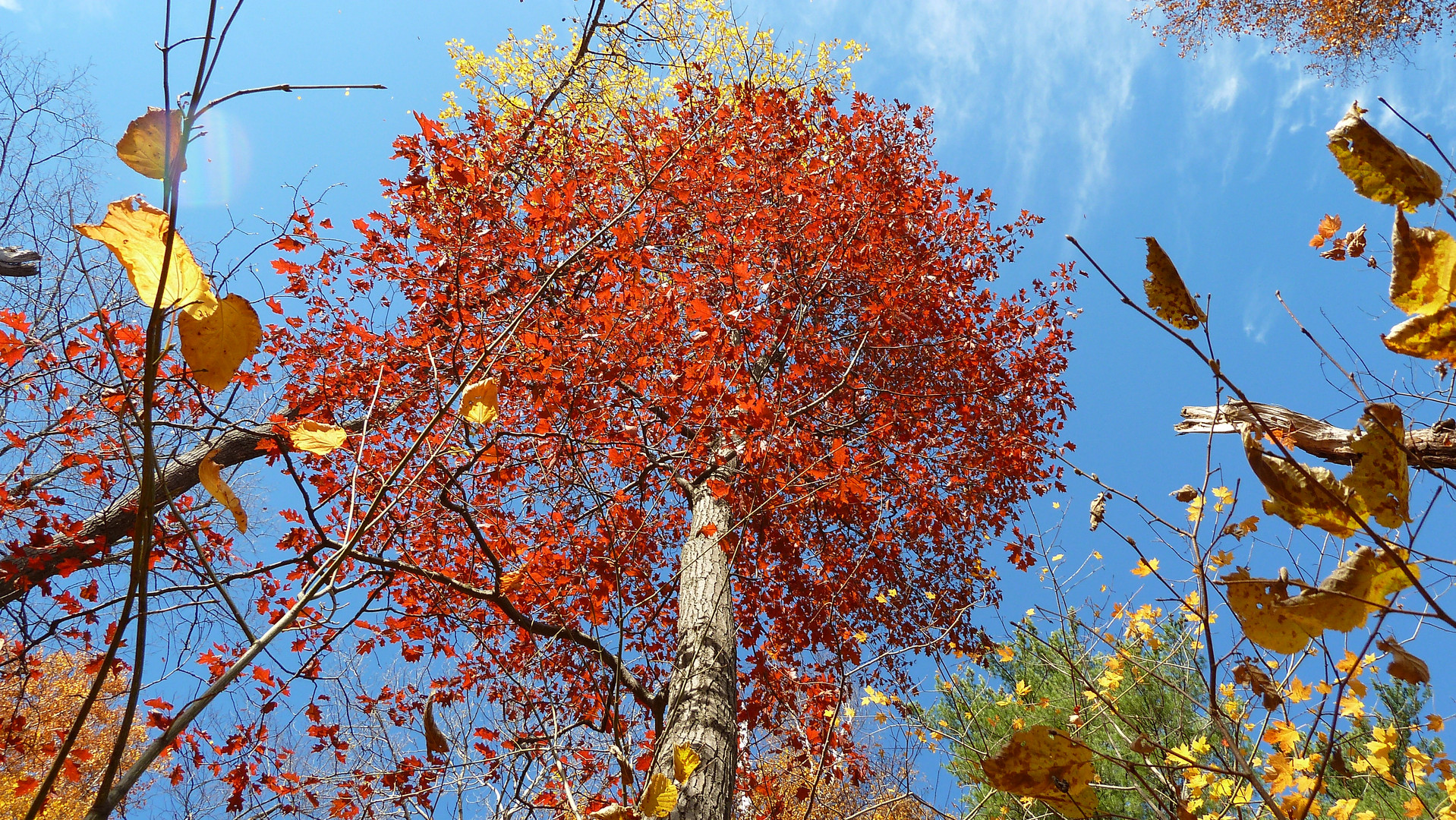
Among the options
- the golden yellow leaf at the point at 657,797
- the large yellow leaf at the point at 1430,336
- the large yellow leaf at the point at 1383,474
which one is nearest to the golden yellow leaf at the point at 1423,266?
the large yellow leaf at the point at 1430,336

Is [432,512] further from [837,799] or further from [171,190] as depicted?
[837,799]

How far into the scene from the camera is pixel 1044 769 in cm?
104

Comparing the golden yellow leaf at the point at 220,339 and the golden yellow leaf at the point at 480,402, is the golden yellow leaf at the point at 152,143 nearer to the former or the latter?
the golden yellow leaf at the point at 220,339

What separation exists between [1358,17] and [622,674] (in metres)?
13.8

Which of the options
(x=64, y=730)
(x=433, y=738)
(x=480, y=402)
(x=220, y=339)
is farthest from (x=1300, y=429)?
(x=64, y=730)

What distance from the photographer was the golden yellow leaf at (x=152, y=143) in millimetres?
666

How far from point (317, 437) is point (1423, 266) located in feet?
5.30

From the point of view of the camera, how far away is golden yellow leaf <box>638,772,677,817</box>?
1813 millimetres

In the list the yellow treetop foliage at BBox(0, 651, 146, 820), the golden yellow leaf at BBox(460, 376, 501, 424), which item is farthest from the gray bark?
the yellow treetop foliage at BBox(0, 651, 146, 820)

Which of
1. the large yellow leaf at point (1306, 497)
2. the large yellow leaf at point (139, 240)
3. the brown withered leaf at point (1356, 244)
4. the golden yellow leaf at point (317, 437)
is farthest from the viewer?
the brown withered leaf at point (1356, 244)

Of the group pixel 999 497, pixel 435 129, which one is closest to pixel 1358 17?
pixel 999 497

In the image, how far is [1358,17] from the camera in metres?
9.90

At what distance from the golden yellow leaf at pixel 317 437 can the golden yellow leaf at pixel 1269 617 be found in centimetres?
141

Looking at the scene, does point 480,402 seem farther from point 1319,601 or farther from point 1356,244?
point 1356,244
